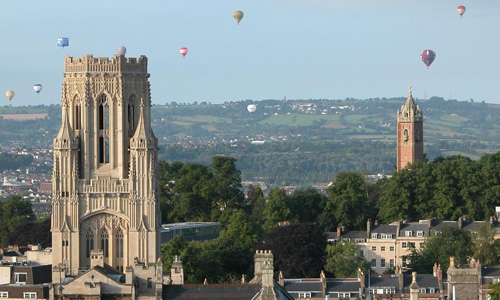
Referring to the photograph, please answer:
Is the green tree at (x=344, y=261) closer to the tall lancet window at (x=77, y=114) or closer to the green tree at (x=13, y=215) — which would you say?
the tall lancet window at (x=77, y=114)

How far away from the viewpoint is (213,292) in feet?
215

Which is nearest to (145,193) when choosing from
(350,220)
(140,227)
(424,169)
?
(140,227)

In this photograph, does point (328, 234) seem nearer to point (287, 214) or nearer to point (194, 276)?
point (287, 214)

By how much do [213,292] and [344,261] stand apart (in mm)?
39917

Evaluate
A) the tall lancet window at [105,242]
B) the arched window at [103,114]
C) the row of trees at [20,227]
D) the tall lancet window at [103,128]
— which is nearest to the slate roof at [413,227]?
the row of trees at [20,227]

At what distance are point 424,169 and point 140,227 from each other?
5774 centimetres

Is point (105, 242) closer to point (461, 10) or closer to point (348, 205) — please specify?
point (348, 205)

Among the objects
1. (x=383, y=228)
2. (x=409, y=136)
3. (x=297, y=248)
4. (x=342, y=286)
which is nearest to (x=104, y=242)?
(x=342, y=286)

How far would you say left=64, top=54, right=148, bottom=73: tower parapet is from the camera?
8356 centimetres

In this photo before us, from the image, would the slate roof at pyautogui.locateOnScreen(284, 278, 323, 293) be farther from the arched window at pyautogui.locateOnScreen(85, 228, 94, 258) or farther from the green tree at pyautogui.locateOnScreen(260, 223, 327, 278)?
the arched window at pyautogui.locateOnScreen(85, 228, 94, 258)

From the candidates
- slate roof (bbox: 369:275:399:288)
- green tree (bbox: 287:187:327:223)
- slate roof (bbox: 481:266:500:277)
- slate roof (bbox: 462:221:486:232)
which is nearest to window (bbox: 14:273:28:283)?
slate roof (bbox: 369:275:399:288)

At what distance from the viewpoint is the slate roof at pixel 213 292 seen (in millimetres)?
64812

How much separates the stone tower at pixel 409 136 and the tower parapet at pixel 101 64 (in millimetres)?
92683

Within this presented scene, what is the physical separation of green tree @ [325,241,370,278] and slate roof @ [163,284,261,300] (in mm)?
37041
